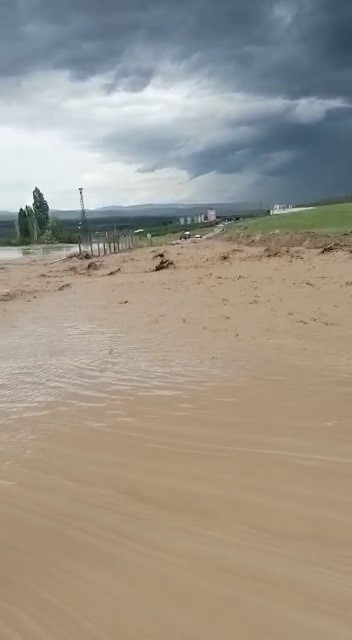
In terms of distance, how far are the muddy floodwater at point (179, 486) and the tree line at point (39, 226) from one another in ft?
223

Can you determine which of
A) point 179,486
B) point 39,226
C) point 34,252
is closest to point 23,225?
point 39,226

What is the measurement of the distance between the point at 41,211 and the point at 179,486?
84744mm

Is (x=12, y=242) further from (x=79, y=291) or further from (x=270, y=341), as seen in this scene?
(x=270, y=341)

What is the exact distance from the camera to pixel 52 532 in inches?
106

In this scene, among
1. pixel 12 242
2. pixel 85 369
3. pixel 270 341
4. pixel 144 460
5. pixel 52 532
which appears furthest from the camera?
pixel 12 242

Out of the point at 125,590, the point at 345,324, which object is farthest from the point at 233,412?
the point at 345,324

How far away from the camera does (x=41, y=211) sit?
83.4 meters

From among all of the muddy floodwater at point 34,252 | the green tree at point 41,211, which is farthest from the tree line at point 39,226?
the muddy floodwater at point 34,252

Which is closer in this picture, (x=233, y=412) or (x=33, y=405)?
(x=233, y=412)

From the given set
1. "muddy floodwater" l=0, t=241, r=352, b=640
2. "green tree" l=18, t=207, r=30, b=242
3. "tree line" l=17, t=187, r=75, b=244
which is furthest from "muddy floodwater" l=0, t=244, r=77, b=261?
"muddy floodwater" l=0, t=241, r=352, b=640

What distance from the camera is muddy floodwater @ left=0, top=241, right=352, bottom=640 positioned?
82.0 inches

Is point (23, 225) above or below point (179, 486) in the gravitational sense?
above

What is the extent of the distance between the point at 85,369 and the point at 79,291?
758cm

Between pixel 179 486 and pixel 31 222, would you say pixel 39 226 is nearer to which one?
pixel 31 222
